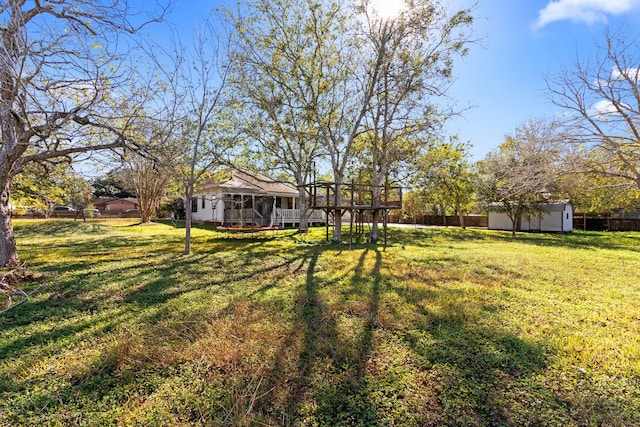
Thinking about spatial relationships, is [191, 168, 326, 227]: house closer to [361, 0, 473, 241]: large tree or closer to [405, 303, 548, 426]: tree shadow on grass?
[361, 0, 473, 241]: large tree

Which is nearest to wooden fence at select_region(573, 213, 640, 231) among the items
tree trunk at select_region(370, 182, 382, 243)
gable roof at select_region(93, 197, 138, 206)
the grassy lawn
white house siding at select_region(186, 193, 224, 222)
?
tree trunk at select_region(370, 182, 382, 243)

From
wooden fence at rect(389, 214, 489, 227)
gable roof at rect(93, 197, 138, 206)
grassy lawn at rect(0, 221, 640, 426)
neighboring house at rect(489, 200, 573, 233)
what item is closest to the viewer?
grassy lawn at rect(0, 221, 640, 426)

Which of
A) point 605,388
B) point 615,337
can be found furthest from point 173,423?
point 615,337

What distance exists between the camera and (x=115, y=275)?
6062 millimetres

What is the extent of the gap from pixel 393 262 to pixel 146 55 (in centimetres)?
743

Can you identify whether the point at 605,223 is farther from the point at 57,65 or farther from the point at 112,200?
the point at 112,200

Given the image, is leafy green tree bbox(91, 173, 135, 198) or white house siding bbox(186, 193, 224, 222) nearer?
leafy green tree bbox(91, 173, 135, 198)

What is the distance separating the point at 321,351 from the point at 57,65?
542cm

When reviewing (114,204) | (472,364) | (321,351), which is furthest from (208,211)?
(114,204)

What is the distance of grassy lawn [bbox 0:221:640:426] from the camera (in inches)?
86.1

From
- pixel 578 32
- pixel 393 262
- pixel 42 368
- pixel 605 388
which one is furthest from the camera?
pixel 578 32

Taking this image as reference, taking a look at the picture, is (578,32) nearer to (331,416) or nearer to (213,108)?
(213,108)

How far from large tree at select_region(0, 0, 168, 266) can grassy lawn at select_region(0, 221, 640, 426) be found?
2.59 metres

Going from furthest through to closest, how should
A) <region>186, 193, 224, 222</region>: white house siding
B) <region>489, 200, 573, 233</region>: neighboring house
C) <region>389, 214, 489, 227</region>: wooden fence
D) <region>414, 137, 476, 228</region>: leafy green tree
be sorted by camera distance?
<region>389, 214, 489, 227</region>: wooden fence → <region>489, 200, 573, 233</region>: neighboring house → <region>186, 193, 224, 222</region>: white house siding → <region>414, 137, 476, 228</region>: leafy green tree
